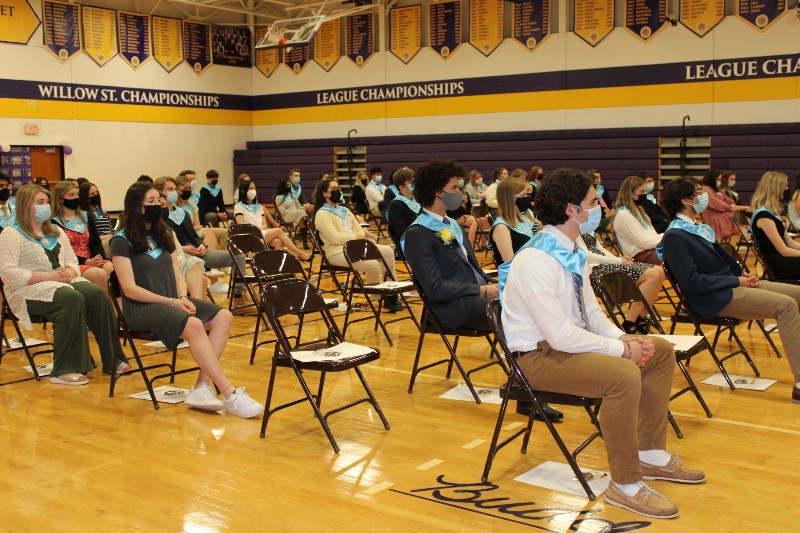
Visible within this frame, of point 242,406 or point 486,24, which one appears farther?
point 486,24

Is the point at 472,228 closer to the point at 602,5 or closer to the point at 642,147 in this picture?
the point at 642,147

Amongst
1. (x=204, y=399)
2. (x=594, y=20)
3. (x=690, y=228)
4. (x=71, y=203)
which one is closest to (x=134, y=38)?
(x=594, y=20)

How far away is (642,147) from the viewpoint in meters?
15.6

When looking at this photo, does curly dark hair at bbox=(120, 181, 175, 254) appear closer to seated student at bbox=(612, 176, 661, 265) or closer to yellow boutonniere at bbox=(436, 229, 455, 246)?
yellow boutonniere at bbox=(436, 229, 455, 246)

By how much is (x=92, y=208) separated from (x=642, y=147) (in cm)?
1082

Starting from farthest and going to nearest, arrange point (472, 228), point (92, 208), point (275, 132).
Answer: point (275, 132)
point (472, 228)
point (92, 208)

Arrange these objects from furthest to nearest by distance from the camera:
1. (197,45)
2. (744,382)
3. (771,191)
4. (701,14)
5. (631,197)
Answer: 1. (197,45)
2. (701,14)
3. (631,197)
4. (771,191)
5. (744,382)

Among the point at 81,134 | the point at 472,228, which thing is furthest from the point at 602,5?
the point at 81,134

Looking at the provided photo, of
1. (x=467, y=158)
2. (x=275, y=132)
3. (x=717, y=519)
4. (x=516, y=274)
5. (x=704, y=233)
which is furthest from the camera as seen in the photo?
(x=275, y=132)

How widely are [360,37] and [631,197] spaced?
13.4 metres

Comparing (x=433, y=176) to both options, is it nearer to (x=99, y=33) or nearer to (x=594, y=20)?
(x=594, y=20)

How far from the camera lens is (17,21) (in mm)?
16359

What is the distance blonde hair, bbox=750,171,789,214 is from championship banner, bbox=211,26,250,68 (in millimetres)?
16153

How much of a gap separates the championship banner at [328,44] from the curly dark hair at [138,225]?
15185 millimetres
